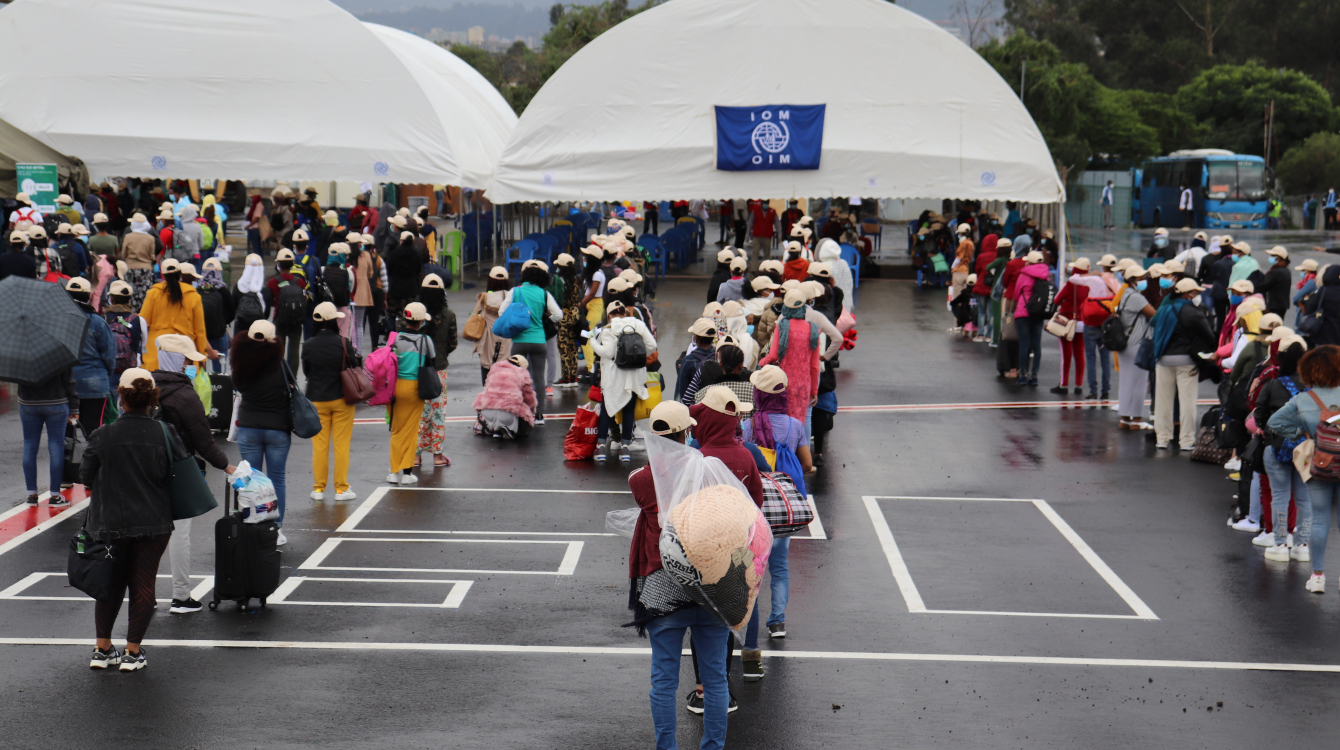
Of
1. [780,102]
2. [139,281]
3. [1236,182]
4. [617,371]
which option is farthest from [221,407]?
[1236,182]

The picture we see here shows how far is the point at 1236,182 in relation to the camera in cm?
5272

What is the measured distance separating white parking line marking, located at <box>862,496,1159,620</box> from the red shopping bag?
10.2 feet

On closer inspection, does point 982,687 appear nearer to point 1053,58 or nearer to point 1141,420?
point 1141,420

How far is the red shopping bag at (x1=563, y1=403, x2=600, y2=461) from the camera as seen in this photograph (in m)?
14.0

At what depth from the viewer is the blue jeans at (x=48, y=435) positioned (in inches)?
449

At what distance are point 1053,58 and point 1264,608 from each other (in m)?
47.9

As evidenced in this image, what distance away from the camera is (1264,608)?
9.46m

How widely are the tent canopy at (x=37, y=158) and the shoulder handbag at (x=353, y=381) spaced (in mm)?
19055

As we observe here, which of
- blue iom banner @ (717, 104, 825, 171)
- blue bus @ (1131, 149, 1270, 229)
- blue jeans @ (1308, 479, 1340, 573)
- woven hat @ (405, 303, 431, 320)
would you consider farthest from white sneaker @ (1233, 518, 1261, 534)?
blue bus @ (1131, 149, 1270, 229)

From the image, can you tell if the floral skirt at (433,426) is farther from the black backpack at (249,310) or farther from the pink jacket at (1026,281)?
the pink jacket at (1026,281)

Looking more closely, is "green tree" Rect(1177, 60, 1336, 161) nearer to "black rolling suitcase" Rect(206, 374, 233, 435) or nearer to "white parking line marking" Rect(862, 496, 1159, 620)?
"white parking line marking" Rect(862, 496, 1159, 620)

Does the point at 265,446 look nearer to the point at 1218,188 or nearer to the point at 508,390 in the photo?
the point at 508,390

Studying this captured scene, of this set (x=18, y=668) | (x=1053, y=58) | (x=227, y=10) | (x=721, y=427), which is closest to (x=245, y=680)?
(x=18, y=668)

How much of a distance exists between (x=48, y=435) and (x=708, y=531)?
8048 millimetres
